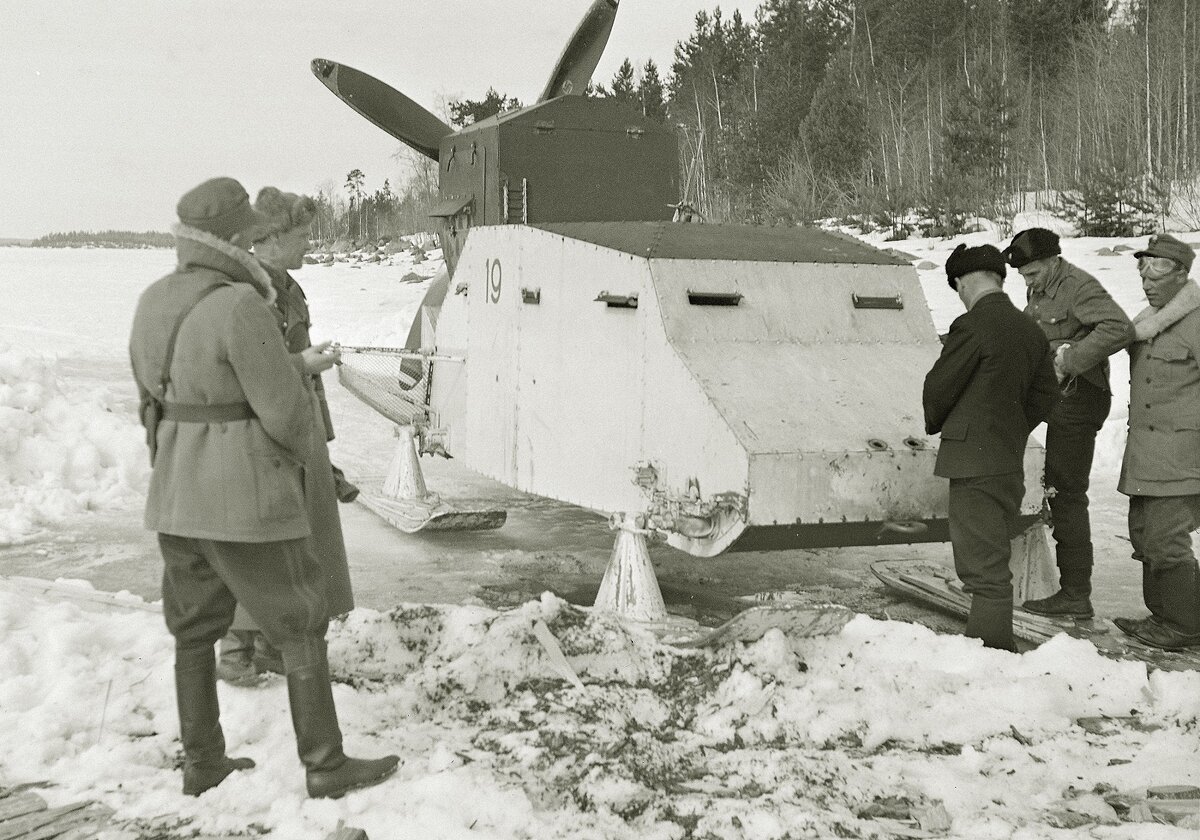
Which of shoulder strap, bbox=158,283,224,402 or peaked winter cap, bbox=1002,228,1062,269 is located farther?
peaked winter cap, bbox=1002,228,1062,269

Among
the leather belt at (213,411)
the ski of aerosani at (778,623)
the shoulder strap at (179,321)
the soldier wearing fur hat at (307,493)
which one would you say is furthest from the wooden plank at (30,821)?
the ski of aerosani at (778,623)

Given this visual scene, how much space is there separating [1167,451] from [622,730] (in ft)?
8.42

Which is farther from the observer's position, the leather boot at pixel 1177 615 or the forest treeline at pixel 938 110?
the forest treeline at pixel 938 110

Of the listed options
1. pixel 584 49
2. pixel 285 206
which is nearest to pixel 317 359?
pixel 285 206

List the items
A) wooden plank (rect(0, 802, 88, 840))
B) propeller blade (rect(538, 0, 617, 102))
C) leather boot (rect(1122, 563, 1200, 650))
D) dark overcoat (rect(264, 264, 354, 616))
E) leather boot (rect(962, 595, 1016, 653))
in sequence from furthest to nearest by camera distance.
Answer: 1. propeller blade (rect(538, 0, 617, 102))
2. leather boot (rect(1122, 563, 1200, 650))
3. leather boot (rect(962, 595, 1016, 653))
4. dark overcoat (rect(264, 264, 354, 616))
5. wooden plank (rect(0, 802, 88, 840))

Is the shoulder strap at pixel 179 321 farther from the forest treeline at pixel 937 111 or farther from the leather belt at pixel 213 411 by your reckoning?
the forest treeline at pixel 937 111

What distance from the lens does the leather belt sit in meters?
3.02

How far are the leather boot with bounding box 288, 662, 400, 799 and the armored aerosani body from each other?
186 centimetres

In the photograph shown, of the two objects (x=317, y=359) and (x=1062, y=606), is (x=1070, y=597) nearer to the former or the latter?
(x=1062, y=606)

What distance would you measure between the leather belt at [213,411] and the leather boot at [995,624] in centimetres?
267

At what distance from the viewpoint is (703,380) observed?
189 inches

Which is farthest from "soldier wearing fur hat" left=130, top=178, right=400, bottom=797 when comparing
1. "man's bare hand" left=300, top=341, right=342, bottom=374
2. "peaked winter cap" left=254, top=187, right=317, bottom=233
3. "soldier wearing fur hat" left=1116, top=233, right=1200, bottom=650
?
"soldier wearing fur hat" left=1116, top=233, right=1200, bottom=650

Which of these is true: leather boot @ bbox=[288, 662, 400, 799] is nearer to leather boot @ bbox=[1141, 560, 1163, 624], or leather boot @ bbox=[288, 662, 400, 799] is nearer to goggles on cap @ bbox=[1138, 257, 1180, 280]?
leather boot @ bbox=[1141, 560, 1163, 624]

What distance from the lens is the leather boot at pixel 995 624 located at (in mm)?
4371
